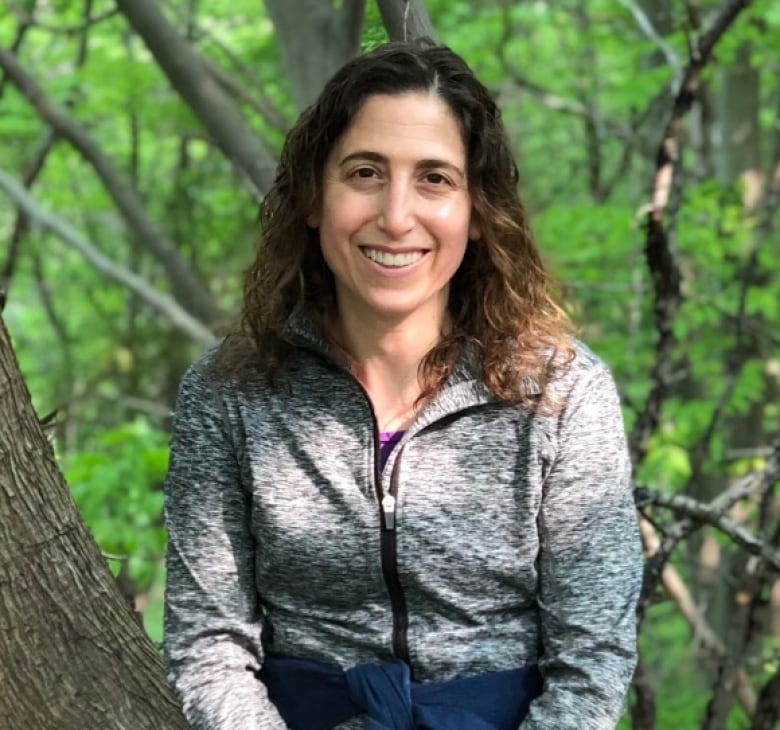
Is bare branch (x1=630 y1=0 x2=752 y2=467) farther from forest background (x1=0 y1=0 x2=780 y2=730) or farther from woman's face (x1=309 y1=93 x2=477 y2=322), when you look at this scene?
woman's face (x1=309 y1=93 x2=477 y2=322)

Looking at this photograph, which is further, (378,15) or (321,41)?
(321,41)

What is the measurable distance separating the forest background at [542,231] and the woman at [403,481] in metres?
0.33

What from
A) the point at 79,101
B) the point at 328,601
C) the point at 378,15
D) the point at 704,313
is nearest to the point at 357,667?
the point at 328,601

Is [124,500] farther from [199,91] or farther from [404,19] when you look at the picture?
[404,19]

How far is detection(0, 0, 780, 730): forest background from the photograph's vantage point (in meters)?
3.09

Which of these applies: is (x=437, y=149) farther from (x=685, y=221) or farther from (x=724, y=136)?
(x=724, y=136)

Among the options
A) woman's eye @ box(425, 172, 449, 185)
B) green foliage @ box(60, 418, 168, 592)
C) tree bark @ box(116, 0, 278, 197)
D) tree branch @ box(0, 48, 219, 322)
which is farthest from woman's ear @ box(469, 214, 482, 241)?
tree branch @ box(0, 48, 219, 322)

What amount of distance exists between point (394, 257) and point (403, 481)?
0.36 metres

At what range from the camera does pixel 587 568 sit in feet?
6.02

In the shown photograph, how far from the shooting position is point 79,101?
7.17 m

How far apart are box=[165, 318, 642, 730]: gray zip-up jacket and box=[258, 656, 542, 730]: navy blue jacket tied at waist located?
3cm

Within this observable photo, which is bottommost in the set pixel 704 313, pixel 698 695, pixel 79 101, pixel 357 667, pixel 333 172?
pixel 698 695

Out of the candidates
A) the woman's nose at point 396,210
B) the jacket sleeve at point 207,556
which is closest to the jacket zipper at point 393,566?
the jacket sleeve at point 207,556

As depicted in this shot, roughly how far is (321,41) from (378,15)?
0.75 metres
